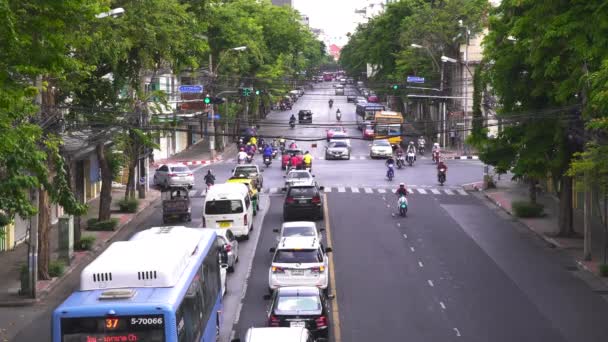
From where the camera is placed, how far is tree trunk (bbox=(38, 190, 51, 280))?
→ 31.4m

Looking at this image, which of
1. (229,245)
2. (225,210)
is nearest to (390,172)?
(225,210)

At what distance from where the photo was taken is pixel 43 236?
31.6 metres

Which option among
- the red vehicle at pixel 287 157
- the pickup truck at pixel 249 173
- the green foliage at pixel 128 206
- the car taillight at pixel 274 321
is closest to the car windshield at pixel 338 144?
the red vehicle at pixel 287 157

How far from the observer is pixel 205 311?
64.4ft

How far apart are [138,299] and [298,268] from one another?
1158 centimetres

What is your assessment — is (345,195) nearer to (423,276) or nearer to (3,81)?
(423,276)

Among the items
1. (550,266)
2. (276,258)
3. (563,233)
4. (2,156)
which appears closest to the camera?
(2,156)

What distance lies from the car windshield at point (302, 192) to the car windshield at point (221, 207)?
5395mm

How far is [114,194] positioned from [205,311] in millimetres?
35419

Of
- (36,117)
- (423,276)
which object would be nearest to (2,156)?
(36,117)

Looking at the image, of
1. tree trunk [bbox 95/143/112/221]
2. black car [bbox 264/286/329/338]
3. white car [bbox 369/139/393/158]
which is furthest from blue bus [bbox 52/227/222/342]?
white car [bbox 369/139/393/158]

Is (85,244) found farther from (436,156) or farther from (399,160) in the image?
(436,156)

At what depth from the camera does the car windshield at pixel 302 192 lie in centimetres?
4253

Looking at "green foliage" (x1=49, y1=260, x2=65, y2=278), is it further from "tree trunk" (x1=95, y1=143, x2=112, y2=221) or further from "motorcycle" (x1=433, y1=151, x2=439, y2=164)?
"motorcycle" (x1=433, y1=151, x2=439, y2=164)
